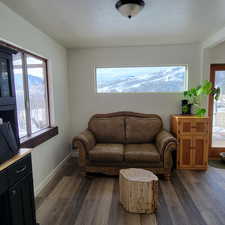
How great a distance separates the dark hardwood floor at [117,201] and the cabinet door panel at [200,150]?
19cm

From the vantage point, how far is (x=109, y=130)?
11.0 ft

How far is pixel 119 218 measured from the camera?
1903 millimetres

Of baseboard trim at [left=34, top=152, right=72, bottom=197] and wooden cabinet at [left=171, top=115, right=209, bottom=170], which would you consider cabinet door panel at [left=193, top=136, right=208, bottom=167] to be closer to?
wooden cabinet at [left=171, top=115, right=209, bottom=170]

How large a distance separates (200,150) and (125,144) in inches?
53.9

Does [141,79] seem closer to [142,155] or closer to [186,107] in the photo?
[186,107]

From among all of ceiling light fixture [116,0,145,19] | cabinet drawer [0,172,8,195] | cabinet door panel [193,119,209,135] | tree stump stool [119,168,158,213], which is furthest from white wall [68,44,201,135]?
cabinet drawer [0,172,8,195]

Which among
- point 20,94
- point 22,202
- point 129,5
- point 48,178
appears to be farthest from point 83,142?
point 129,5

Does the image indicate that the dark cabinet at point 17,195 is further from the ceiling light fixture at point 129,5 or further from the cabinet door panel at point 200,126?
the cabinet door panel at point 200,126

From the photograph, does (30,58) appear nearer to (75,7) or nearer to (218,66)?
(75,7)

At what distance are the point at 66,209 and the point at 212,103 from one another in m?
3.36

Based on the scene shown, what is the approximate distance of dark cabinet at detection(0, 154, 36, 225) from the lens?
1338mm

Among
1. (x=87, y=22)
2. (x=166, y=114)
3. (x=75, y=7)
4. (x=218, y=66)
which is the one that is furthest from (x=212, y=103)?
(x=75, y=7)

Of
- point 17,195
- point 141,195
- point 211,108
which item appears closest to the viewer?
point 17,195

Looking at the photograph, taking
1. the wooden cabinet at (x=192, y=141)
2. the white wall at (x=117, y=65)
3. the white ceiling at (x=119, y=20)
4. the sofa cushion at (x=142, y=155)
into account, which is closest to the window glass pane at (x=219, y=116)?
the white wall at (x=117, y=65)
